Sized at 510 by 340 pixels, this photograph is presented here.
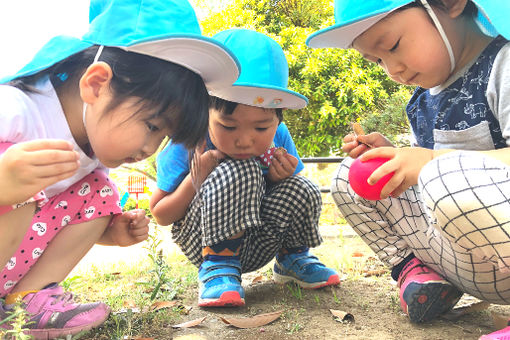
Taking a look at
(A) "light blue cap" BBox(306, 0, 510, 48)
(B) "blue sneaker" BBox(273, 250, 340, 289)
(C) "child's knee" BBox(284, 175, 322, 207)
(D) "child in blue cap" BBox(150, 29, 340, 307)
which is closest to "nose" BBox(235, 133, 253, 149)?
(D) "child in blue cap" BBox(150, 29, 340, 307)

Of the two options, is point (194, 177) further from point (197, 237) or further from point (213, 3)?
point (213, 3)

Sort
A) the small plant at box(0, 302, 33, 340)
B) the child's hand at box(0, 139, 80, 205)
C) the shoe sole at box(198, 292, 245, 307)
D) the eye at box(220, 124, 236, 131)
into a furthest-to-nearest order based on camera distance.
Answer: the eye at box(220, 124, 236, 131) < the shoe sole at box(198, 292, 245, 307) < the child's hand at box(0, 139, 80, 205) < the small plant at box(0, 302, 33, 340)

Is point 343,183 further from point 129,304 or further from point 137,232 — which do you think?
point 129,304

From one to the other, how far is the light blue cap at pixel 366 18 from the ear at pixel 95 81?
74 centimetres

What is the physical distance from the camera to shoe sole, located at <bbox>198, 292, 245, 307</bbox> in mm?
1694

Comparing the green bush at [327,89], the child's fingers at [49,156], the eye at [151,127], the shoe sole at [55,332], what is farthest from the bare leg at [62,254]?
the green bush at [327,89]

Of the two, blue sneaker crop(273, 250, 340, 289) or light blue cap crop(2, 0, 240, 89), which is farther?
blue sneaker crop(273, 250, 340, 289)

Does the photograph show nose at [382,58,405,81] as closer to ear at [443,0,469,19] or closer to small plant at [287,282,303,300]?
ear at [443,0,469,19]

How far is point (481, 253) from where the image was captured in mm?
1221

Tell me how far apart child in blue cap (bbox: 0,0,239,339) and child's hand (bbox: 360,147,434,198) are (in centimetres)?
59

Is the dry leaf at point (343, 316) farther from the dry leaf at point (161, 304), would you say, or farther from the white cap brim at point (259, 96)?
the white cap brim at point (259, 96)

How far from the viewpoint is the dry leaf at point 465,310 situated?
1.57 meters

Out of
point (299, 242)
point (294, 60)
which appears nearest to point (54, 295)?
point (299, 242)

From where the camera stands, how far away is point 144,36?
1.37m
